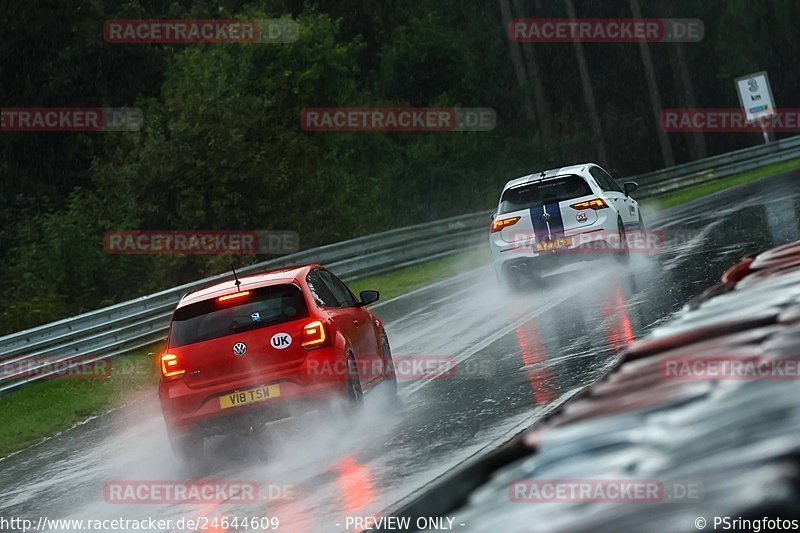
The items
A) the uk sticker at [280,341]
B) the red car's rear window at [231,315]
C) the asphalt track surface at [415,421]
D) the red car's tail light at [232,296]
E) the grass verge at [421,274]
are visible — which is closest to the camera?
the asphalt track surface at [415,421]

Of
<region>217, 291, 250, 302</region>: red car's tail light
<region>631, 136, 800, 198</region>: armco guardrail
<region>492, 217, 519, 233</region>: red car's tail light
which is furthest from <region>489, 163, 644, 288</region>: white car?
<region>631, 136, 800, 198</region>: armco guardrail

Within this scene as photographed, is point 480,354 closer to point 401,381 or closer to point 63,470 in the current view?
point 401,381

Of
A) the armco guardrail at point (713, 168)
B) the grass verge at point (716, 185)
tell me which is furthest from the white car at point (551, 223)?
the armco guardrail at point (713, 168)

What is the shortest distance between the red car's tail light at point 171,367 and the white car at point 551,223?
9414 millimetres

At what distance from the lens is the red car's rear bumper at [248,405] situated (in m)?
10.5

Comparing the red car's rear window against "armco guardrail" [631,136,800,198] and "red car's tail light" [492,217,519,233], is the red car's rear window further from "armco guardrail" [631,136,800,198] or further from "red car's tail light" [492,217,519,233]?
"armco guardrail" [631,136,800,198]

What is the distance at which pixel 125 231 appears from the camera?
3066cm

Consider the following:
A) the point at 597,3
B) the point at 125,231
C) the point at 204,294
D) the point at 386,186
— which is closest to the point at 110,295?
the point at 125,231

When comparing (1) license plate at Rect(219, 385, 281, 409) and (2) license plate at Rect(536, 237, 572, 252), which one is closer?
(1) license plate at Rect(219, 385, 281, 409)

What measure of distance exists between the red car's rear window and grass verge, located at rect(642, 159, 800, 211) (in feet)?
86.7

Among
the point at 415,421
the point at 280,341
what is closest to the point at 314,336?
the point at 280,341

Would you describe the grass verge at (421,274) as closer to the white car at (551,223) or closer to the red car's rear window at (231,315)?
the white car at (551,223)

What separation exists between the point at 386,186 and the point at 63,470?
30106mm

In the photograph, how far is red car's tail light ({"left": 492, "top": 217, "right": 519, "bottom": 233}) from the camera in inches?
768
